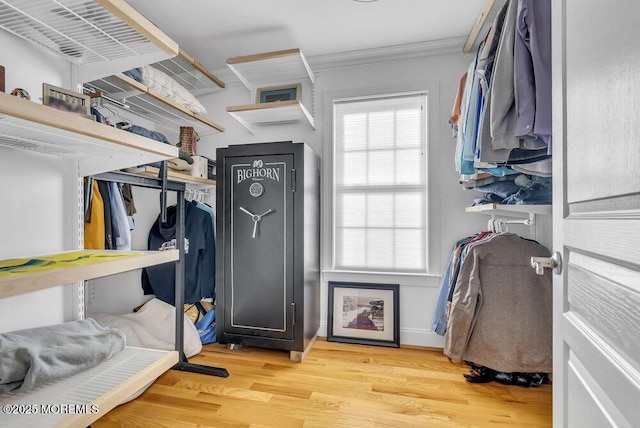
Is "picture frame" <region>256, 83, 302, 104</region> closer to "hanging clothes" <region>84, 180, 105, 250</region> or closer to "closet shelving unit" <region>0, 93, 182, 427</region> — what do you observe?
"hanging clothes" <region>84, 180, 105, 250</region>

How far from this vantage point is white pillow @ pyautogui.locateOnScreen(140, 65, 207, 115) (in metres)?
1.87

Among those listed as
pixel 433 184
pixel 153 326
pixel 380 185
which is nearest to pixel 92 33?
pixel 153 326

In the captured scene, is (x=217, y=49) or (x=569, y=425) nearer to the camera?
(x=569, y=425)

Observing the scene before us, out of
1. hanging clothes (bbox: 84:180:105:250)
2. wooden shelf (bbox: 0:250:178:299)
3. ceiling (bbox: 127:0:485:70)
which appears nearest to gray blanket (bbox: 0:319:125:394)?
wooden shelf (bbox: 0:250:178:299)

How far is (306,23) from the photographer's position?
202cm

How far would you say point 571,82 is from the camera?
680 millimetres

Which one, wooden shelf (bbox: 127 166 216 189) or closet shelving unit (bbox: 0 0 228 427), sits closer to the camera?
closet shelving unit (bbox: 0 0 228 427)

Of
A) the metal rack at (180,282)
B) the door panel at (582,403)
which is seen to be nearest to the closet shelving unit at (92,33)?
the metal rack at (180,282)

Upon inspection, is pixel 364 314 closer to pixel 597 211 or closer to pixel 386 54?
pixel 597 211

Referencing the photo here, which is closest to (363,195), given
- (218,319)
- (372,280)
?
(372,280)

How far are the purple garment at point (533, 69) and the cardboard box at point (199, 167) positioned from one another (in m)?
2.08

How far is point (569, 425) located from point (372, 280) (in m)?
1.73

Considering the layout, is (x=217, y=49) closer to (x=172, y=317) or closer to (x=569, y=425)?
(x=172, y=317)

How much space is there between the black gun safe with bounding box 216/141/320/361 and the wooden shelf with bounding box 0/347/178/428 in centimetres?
111
